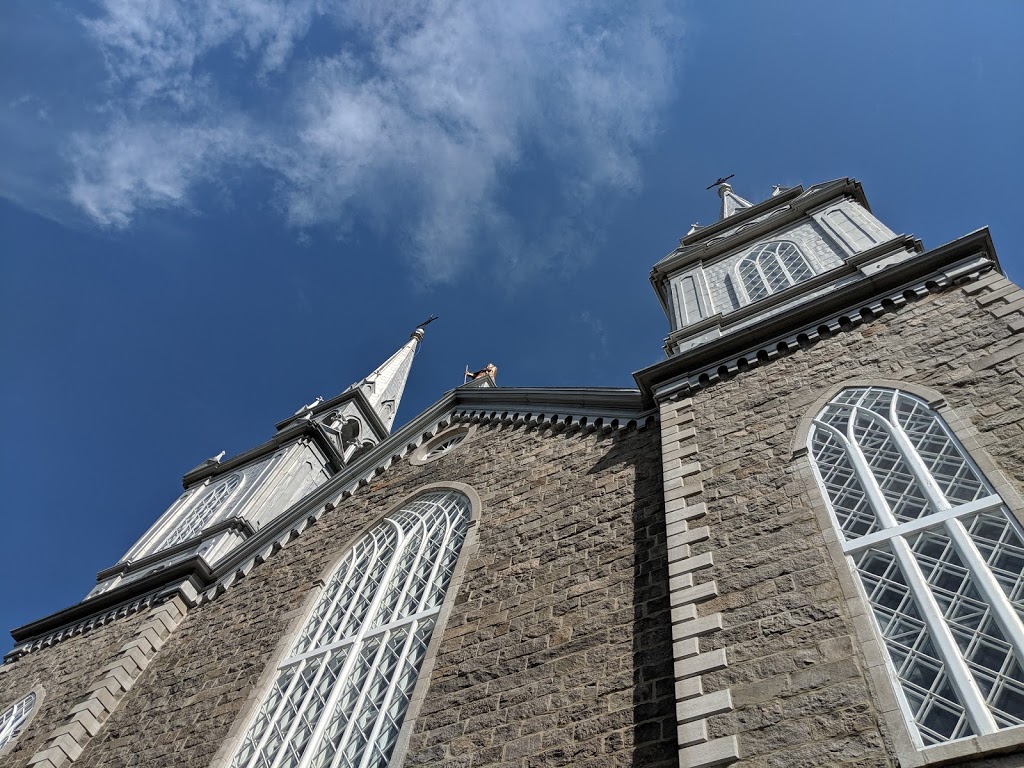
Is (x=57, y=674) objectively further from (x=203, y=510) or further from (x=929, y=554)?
(x=929, y=554)

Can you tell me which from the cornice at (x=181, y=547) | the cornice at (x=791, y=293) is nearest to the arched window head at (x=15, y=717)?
the cornice at (x=181, y=547)

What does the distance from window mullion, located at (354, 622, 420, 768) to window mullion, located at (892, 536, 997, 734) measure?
545 centimetres

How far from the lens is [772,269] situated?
1391 cm

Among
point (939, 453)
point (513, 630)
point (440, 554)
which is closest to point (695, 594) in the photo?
point (513, 630)

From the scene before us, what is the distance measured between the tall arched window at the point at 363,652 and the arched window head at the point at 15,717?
534 centimetres

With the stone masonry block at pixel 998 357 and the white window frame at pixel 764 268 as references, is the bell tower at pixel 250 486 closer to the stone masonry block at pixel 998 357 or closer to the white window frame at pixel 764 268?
the white window frame at pixel 764 268

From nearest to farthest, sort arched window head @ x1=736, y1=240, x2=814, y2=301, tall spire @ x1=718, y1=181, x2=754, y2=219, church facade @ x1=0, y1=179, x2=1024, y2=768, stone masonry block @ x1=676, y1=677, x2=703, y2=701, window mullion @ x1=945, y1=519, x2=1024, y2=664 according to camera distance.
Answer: window mullion @ x1=945, y1=519, x2=1024, y2=664 → church facade @ x1=0, y1=179, x2=1024, y2=768 → stone masonry block @ x1=676, y1=677, x2=703, y2=701 → arched window head @ x1=736, y1=240, x2=814, y2=301 → tall spire @ x1=718, y1=181, x2=754, y2=219

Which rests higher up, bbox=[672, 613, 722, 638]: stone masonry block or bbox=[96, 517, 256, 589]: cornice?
bbox=[96, 517, 256, 589]: cornice

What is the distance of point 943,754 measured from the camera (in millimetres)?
5082

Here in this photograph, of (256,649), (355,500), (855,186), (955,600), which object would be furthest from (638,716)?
(855,186)

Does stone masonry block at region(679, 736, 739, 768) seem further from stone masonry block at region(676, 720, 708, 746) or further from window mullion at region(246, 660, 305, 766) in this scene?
window mullion at region(246, 660, 305, 766)

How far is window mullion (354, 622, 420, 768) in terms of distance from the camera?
8.32 m

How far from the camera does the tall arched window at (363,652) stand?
8.86 metres

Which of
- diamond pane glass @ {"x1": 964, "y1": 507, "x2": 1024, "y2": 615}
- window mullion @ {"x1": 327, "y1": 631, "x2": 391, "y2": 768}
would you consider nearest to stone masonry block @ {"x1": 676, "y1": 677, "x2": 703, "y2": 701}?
diamond pane glass @ {"x1": 964, "y1": 507, "x2": 1024, "y2": 615}
